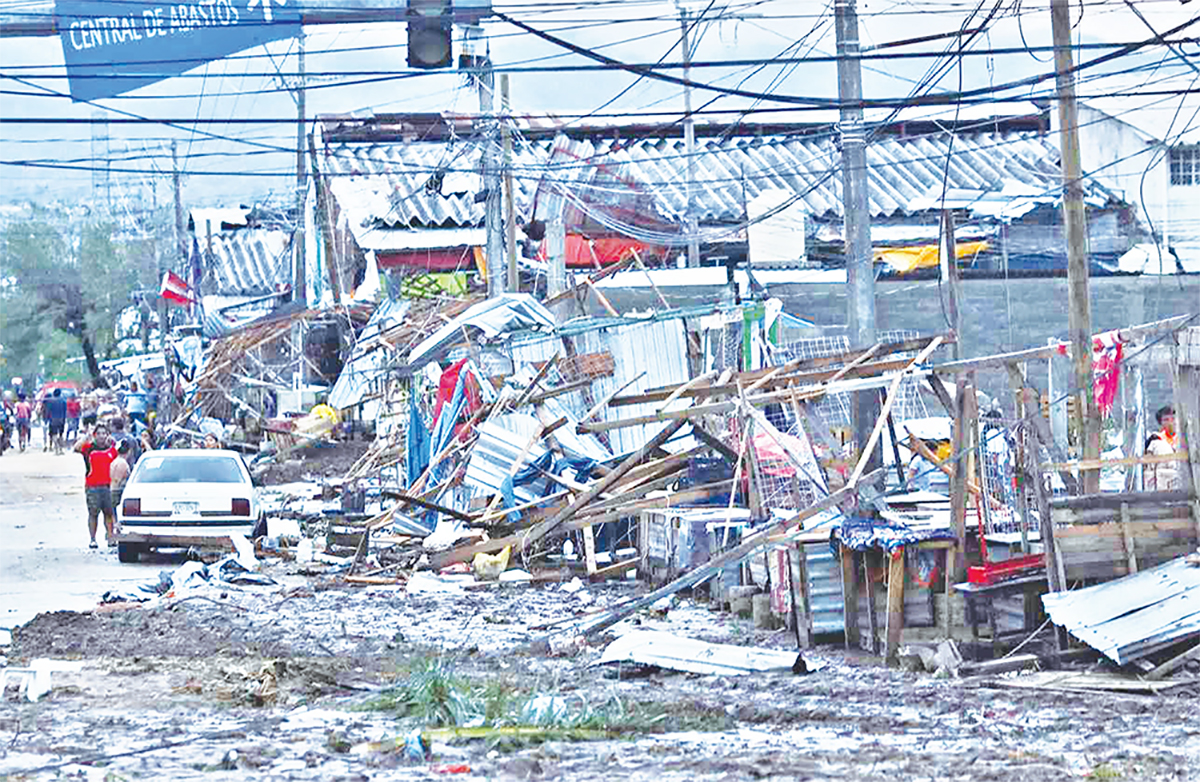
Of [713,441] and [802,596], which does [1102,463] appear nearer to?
[802,596]

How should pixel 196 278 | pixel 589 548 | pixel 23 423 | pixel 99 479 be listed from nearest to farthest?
pixel 589 548 → pixel 99 479 → pixel 196 278 → pixel 23 423

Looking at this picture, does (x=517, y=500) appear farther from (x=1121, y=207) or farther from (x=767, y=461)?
(x=1121, y=207)

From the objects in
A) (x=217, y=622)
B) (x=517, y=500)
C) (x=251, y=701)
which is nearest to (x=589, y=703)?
(x=251, y=701)

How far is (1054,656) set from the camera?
14.1m

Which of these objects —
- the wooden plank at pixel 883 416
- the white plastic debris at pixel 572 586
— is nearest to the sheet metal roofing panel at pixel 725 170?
the white plastic debris at pixel 572 586

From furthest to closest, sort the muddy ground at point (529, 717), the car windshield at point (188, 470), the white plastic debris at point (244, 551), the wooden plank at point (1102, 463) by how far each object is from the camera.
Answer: the car windshield at point (188, 470)
the white plastic debris at point (244, 551)
the wooden plank at point (1102, 463)
the muddy ground at point (529, 717)

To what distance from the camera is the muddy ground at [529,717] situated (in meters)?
Answer: 10.6

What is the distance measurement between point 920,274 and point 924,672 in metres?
22.1

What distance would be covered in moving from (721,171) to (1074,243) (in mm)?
28336

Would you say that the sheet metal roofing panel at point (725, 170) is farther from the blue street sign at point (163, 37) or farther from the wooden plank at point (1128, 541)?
the wooden plank at point (1128, 541)

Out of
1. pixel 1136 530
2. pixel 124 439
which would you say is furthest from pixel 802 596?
pixel 124 439

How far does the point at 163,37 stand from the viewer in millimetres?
18359

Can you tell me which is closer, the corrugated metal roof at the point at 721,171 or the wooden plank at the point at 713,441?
the wooden plank at the point at 713,441

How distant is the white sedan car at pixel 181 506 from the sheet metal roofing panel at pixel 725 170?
16164mm
